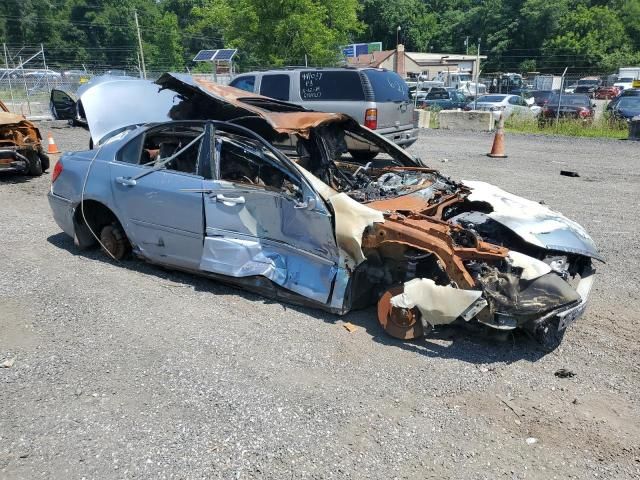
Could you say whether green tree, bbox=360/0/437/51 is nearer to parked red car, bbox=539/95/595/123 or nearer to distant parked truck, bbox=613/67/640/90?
distant parked truck, bbox=613/67/640/90

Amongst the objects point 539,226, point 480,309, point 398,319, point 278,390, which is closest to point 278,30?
point 539,226

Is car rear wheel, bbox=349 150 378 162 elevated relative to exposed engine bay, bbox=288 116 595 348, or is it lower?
elevated

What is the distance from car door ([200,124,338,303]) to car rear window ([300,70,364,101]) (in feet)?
21.1

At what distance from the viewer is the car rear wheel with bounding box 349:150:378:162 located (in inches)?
234

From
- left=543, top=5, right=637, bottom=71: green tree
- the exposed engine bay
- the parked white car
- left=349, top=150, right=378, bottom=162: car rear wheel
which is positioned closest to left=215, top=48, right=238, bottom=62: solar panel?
the parked white car

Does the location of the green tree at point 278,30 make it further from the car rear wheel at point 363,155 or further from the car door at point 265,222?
the car door at point 265,222

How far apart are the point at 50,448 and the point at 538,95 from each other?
27.3 meters

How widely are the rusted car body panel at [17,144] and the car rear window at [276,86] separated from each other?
473 cm

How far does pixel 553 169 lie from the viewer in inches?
441

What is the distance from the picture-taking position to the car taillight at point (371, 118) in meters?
10.4

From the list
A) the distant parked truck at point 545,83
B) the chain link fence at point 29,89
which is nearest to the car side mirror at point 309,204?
the chain link fence at point 29,89

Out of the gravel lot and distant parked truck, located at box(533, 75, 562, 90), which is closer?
the gravel lot

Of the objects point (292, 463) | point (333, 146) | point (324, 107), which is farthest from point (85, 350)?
point (324, 107)

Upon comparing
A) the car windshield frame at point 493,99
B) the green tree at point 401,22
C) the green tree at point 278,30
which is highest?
the green tree at point 401,22
